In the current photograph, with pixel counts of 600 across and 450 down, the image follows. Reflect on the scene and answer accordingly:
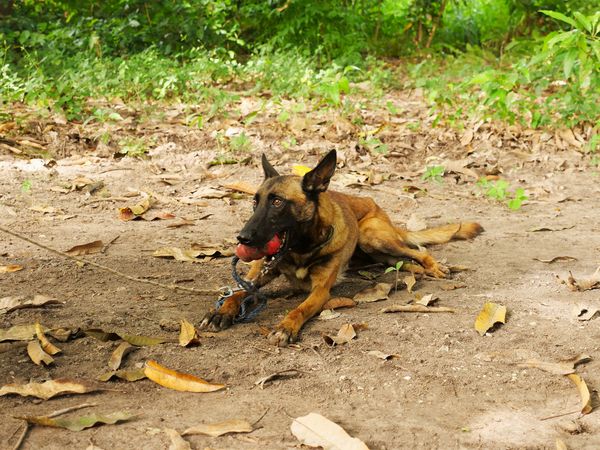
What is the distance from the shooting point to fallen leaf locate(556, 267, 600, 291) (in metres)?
4.83

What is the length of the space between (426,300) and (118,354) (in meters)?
1.88

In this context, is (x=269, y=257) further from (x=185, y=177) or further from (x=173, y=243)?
(x=185, y=177)

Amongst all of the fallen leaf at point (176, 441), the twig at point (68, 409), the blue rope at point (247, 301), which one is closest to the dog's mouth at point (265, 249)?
the blue rope at point (247, 301)

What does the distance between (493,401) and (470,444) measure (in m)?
0.48

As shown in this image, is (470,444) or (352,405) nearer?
(470,444)

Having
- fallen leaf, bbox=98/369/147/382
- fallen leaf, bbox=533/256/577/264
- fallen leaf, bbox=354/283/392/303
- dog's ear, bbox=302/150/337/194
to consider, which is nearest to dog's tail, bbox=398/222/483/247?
fallen leaf, bbox=533/256/577/264

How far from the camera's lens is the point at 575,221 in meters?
6.65

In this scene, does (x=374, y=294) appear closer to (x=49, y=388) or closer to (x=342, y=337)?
(x=342, y=337)

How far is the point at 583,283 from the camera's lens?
486 centimetres

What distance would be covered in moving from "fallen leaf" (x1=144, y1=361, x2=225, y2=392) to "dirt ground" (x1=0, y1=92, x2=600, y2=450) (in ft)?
0.16

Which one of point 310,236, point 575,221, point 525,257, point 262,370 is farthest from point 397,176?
point 262,370

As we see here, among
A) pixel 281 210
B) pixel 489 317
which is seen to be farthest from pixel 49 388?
pixel 489 317

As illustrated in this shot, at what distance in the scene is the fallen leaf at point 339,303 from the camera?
4782 mm

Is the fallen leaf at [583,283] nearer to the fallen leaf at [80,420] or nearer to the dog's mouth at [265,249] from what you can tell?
the dog's mouth at [265,249]
